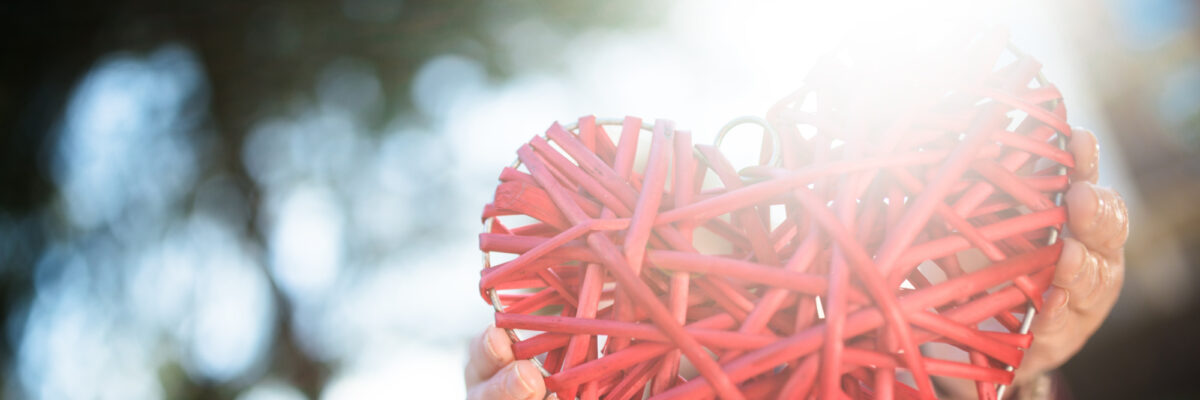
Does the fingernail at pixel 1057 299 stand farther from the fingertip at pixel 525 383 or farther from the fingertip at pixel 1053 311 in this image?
the fingertip at pixel 525 383

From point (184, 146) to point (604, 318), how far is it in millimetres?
2806

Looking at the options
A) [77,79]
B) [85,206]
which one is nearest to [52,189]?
[85,206]

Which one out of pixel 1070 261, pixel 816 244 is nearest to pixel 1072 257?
pixel 1070 261

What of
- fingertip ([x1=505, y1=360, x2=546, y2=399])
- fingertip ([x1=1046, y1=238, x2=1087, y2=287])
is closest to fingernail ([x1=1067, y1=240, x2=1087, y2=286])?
fingertip ([x1=1046, y1=238, x2=1087, y2=287])

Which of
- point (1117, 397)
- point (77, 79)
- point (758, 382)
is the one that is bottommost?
point (1117, 397)

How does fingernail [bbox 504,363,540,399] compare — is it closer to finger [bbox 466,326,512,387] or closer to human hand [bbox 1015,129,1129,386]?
finger [bbox 466,326,512,387]

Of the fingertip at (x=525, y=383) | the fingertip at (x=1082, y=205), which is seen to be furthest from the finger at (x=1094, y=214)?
the fingertip at (x=525, y=383)

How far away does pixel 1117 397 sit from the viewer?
1597 mm

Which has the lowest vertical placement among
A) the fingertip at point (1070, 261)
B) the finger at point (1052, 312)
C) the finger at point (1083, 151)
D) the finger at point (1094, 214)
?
the finger at point (1052, 312)

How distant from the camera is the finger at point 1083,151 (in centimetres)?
45

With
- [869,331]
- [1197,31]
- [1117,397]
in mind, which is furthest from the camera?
[1197,31]

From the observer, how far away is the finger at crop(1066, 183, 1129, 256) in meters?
0.44

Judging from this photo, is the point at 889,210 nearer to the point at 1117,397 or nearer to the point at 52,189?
the point at 1117,397

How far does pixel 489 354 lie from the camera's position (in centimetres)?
52
